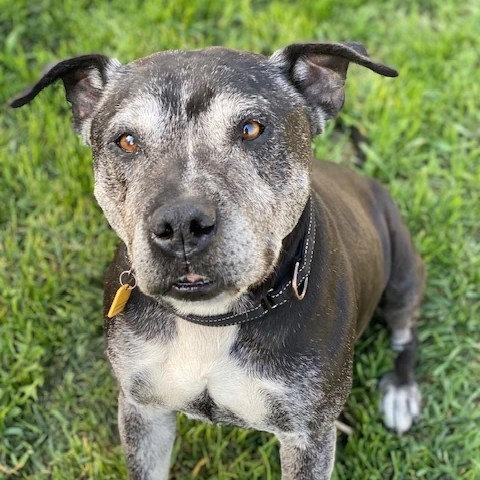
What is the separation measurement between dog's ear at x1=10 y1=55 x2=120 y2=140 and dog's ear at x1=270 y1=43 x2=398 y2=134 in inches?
28.1

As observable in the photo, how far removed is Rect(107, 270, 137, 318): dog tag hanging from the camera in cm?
343

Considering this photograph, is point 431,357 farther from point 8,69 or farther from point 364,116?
point 8,69

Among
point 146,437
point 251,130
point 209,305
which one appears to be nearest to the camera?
point 251,130

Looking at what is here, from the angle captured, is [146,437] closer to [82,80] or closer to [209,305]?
[209,305]

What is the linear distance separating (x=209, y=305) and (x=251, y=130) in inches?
27.4

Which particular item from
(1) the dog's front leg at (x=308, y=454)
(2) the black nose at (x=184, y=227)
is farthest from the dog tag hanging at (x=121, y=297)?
(1) the dog's front leg at (x=308, y=454)

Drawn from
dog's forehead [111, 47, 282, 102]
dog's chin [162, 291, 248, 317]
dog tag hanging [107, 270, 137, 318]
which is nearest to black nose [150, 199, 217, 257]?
dog's chin [162, 291, 248, 317]

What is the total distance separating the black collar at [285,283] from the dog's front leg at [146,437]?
65cm

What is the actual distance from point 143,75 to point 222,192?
656 mm

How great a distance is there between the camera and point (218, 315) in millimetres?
3311

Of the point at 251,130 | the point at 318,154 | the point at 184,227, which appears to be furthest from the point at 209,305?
the point at 318,154

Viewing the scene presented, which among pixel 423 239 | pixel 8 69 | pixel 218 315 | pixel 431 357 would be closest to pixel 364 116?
pixel 423 239

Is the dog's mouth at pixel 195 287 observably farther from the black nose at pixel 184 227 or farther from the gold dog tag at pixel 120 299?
the gold dog tag at pixel 120 299

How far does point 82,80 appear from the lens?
362 cm
